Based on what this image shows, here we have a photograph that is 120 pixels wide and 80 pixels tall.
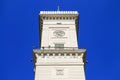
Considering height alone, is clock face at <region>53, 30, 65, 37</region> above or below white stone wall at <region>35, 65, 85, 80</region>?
above

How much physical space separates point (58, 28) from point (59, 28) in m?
0.18

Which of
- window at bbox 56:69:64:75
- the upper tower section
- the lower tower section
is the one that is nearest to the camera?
the lower tower section

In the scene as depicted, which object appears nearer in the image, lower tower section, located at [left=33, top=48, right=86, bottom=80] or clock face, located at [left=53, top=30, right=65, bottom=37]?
lower tower section, located at [left=33, top=48, right=86, bottom=80]

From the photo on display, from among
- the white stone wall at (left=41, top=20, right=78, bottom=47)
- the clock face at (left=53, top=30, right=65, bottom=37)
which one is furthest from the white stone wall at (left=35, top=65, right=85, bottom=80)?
the clock face at (left=53, top=30, right=65, bottom=37)

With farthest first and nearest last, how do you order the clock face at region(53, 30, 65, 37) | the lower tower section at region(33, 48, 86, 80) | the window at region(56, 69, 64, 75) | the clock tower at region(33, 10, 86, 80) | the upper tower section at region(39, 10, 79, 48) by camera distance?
the clock face at region(53, 30, 65, 37)
the upper tower section at region(39, 10, 79, 48)
the window at region(56, 69, 64, 75)
the clock tower at region(33, 10, 86, 80)
the lower tower section at region(33, 48, 86, 80)

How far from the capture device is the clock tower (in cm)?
6106

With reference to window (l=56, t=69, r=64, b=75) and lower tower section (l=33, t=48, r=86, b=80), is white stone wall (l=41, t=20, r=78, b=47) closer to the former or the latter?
lower tower section (l=33, t=48, r=86, b=80)

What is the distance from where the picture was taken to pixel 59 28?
2778 inches

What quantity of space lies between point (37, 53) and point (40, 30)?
1258 centimetres

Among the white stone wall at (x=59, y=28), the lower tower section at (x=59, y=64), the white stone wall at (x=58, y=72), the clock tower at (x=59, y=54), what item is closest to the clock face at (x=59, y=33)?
the clock tower at (x=59, y=54)

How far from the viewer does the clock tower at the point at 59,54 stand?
61.1 meters

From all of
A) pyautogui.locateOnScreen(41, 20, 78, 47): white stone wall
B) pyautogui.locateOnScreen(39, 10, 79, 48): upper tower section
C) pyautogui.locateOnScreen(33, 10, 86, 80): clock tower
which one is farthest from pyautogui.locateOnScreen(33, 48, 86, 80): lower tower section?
pyautogui.locateOnScreen(41, 20, 78, 47): white stone wall

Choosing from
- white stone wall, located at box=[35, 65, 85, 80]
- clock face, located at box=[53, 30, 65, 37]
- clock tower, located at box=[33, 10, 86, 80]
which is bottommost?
white stone wall, located at box=[35, 65, 85, 80]

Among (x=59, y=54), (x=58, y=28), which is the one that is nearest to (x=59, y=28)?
(x=58, y=28)
